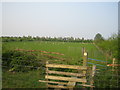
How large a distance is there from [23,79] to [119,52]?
3.26m

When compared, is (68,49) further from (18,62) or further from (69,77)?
(69,77)

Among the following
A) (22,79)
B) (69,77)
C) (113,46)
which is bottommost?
(22,79)

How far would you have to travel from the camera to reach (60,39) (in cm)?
4572

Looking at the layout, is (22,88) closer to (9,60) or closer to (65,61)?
(9,60)

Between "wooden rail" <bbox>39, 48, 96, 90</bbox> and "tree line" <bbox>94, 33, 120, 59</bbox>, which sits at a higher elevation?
"tree line" <bbox>94, 33, 120, 59</bbox>

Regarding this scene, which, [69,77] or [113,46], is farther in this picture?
[113,46]

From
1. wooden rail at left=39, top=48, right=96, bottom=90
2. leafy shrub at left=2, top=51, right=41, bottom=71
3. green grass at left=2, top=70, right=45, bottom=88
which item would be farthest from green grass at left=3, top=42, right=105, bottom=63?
wooden rail at left=39, top=48, right=96, bottom=90

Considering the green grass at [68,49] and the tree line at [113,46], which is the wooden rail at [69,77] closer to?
the tree line at [113,46]

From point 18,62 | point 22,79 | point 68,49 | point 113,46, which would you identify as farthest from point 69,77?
point 68,49

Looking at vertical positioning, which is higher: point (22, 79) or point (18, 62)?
point (18, 62)

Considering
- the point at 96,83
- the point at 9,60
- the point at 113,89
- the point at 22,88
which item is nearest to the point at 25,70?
the point at 9,60

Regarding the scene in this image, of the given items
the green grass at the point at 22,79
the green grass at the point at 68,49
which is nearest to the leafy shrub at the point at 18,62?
the green grass at the point at 22,79

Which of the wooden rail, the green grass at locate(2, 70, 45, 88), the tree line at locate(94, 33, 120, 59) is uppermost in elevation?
the tree line at locate(94, 33, 120, 59)

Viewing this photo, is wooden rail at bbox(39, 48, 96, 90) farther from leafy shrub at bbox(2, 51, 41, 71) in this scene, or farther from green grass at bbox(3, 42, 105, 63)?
green grass at bbox(3, 42, 105, 63)
